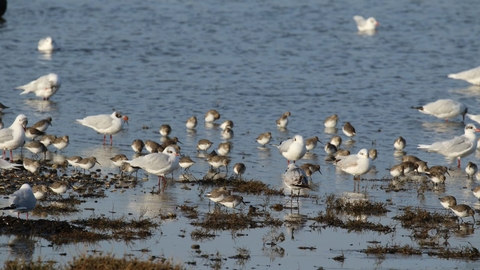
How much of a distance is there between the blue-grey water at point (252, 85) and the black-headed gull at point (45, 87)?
338 millimetres

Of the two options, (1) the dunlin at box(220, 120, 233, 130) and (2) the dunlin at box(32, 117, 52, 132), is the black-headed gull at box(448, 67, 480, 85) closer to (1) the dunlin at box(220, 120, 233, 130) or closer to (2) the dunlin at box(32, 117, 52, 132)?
(1) the dunlin at box(220, 120, 233, 130)

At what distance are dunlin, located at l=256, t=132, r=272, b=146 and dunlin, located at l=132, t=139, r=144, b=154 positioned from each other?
8.33ft

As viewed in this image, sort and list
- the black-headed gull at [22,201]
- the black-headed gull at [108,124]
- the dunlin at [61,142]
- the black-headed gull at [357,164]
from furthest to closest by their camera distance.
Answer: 1. the black-headed gull at [108,124]
2. the dunlin at [61,142]
3. the black-headed gull at [357,164]
4. the black-headed gull at [22,201]

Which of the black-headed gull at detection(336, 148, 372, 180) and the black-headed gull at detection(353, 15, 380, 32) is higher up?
the black-headed gull at detection(336, 148, 372, 180)

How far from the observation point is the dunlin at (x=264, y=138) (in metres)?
19.1

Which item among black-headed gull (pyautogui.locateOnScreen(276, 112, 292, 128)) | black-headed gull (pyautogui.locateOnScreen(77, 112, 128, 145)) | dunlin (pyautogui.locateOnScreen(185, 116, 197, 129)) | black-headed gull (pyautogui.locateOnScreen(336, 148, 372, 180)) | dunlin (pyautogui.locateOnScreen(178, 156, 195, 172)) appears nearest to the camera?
black-headed gull (pyautogui.locateOnScreen(336, 148, 372, 180))

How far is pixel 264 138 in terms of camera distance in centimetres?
1911

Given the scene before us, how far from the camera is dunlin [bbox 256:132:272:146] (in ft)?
62.5

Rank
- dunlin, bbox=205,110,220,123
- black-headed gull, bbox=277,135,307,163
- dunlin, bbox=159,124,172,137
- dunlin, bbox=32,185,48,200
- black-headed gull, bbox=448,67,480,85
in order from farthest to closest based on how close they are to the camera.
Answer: black-headed gull, bbox=448,67,480,85 < dunlin, bbox=205,110,220,123 < dunlin, bbox=159,124,172,137 < black-headed gull, bbox=277,135,307,163 < dunlin, bbox=32,185,48,200

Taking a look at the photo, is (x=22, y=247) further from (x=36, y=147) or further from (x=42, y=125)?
(x=42, y=125)

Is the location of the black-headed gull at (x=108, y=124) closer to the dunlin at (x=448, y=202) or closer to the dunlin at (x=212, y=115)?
the dunlin at (x=212, y=115)

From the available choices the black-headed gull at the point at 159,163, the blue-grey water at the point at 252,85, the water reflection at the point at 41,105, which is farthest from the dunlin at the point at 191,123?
the black-headed gull at the point at 159,163

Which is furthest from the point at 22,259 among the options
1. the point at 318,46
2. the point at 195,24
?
the point at 195,24

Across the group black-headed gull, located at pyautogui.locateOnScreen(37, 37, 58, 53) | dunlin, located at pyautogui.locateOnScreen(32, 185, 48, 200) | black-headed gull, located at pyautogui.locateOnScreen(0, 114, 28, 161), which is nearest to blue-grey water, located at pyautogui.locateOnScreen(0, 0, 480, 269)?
black-headed gull, located at pyautogui.locateOnScreen(37, 37, 58, 53)
